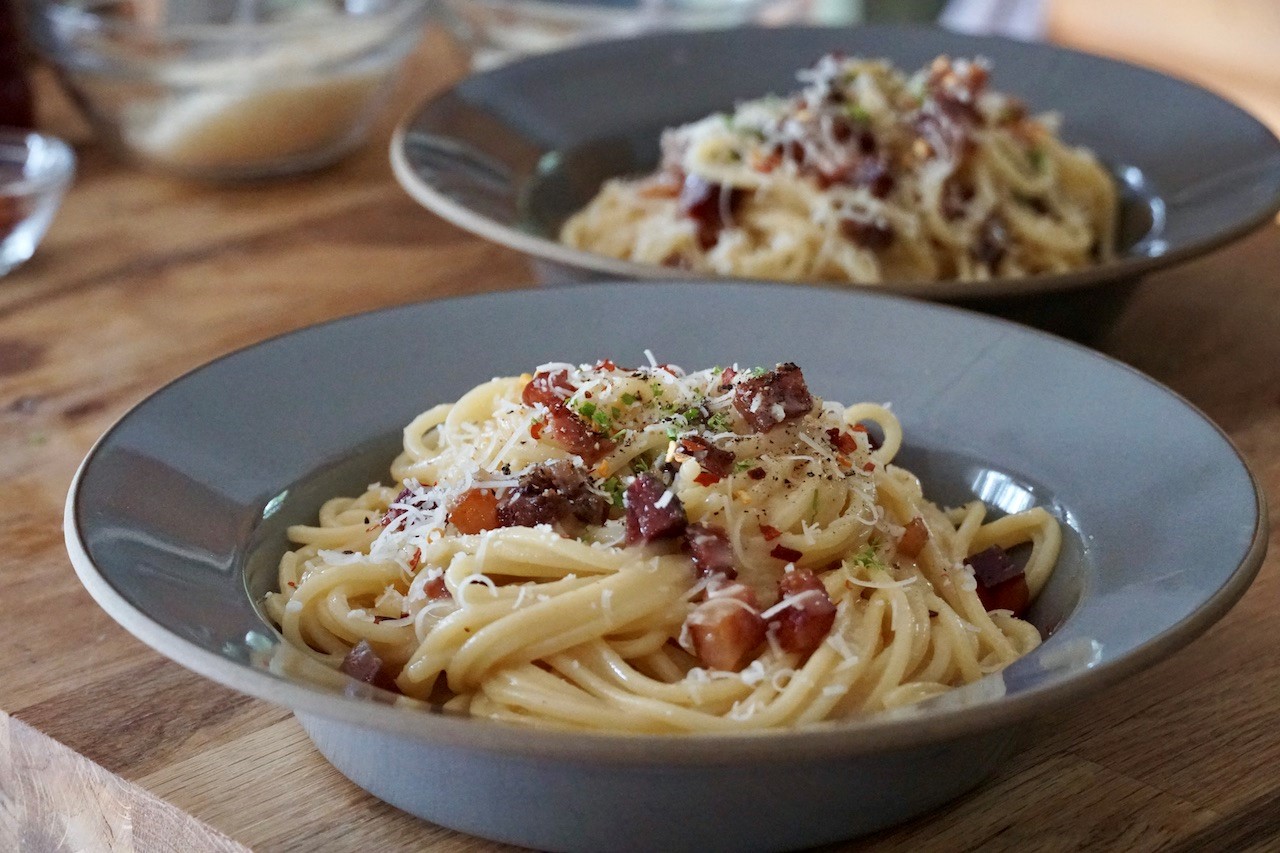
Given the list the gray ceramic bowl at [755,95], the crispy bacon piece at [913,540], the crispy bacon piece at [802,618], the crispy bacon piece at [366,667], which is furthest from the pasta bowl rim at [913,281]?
the crispy bacon piece at [366,667]

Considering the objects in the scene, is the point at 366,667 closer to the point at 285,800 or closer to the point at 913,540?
the point at 285,800

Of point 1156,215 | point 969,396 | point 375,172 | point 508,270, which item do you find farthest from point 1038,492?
point 375,172

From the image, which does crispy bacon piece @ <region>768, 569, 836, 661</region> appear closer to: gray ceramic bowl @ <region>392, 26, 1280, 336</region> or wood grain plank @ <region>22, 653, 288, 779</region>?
wood grain plank @ <region>22, 653, 288, 779</region>

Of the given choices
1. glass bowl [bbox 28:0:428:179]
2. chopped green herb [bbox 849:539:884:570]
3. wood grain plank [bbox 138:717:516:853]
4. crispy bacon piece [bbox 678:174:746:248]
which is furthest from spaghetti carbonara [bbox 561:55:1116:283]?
wood grain plank [bbox 138:717:516:853]

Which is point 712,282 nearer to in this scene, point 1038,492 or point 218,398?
point 1038,492

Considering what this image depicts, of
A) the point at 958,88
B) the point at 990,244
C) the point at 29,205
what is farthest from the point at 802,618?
the point at 29,205

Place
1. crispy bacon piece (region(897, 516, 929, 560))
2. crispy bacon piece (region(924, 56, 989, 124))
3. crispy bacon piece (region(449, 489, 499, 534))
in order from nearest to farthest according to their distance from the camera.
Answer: crispy bacon piece (region(449, 489, 499, 534)) → crispy bacon piece (region(897, 516, 929, 560)) → crispy bacon piece (region(924, 56, 989, 124))
